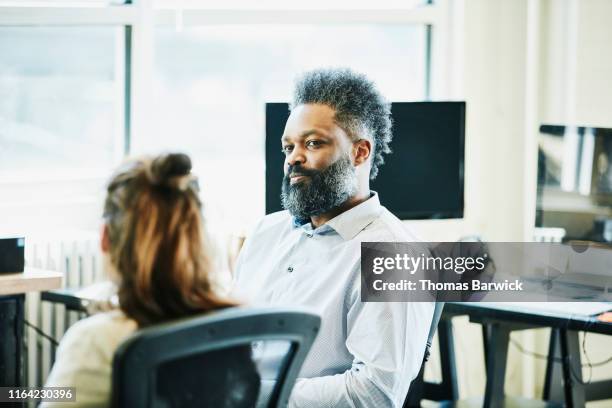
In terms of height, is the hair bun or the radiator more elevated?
the hair bun

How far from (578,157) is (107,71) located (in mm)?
1741

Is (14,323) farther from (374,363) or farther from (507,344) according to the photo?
(507,344)

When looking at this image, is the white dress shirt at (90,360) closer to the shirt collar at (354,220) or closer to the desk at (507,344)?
the shirt collar at (354,220)

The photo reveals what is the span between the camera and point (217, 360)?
115 centimetres

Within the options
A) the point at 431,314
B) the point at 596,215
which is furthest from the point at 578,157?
the point at 431,314

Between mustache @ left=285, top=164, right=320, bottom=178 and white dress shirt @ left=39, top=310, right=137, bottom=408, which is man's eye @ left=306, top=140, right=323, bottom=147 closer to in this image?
mustache @ left=285, top=164, right=320, bottom=178

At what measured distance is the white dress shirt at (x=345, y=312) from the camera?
1.75 meters

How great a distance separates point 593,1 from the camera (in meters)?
3.56

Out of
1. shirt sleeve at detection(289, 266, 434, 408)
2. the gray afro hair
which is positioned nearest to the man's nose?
the gray afro hair

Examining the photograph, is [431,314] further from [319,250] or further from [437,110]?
[437,110]

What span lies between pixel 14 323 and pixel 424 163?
1.44 m

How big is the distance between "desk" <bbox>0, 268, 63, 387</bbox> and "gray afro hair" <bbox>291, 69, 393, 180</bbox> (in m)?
0.86

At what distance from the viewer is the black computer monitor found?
2.91m

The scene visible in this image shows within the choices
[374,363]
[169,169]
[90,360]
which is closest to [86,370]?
[90,360]
